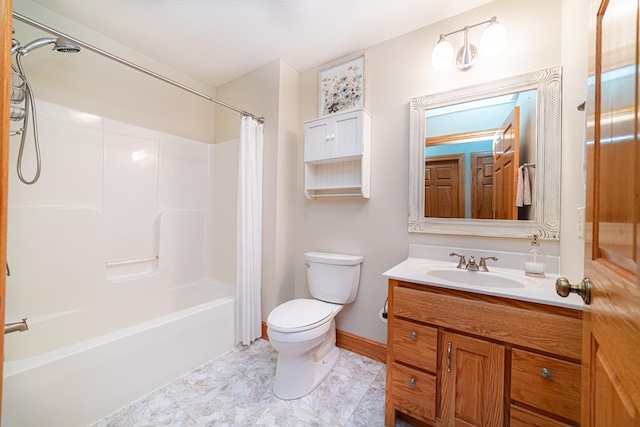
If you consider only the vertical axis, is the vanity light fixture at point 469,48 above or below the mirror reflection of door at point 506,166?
above

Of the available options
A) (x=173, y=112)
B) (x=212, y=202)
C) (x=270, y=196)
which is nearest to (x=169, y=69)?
(x=173, y=112)

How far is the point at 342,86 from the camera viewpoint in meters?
2.07

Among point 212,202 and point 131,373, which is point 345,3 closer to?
point 212,202

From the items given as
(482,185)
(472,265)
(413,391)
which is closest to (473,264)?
(472,265)

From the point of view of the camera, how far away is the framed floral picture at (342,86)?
198 centimetres

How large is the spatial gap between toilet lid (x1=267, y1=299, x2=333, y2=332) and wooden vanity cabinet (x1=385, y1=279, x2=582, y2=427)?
489 millimetres

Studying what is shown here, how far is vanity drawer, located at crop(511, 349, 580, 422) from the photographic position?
0.89m

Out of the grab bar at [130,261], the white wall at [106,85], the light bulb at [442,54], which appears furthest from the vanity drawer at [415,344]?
the white wall at [106,85]

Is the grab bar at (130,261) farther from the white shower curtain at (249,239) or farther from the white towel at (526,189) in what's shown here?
the white towel at (526,189)

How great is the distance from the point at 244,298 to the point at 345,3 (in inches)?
85.4

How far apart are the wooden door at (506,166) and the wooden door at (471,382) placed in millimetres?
779

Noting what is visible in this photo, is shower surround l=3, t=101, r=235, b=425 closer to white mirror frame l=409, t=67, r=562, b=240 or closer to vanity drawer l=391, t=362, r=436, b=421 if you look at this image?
vanity drawer l=391, t=362, r=436, b=421

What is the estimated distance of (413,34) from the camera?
1.77 meters

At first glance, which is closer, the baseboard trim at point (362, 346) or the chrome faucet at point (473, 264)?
the chrome faucet at point (473, 264)
